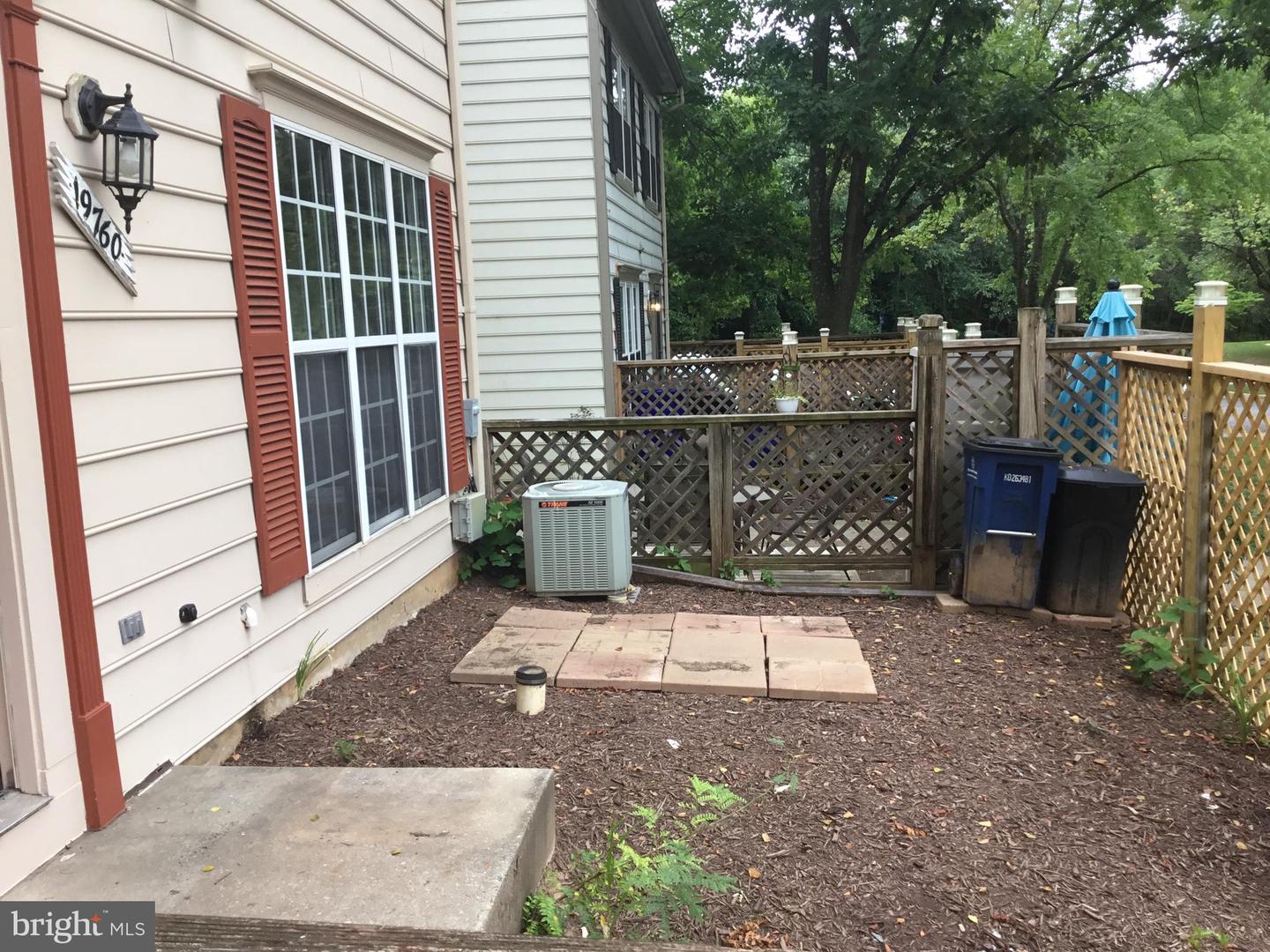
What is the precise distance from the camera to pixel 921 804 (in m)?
3.33

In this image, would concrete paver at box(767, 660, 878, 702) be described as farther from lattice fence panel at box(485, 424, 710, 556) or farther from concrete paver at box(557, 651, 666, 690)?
A: lattice fence panel at box(485, 424, 710, 556)

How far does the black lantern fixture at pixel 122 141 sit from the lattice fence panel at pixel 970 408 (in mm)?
4953

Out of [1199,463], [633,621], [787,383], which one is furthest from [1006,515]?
[787,383]

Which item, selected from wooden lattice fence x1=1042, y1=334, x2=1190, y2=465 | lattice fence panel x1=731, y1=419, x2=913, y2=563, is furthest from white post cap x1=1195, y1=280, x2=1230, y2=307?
lattice fence panel x1=731, y1=419, x2=913, y2=563

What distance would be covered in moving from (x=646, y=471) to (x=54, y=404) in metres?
4.37

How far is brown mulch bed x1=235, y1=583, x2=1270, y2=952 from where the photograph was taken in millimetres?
2740

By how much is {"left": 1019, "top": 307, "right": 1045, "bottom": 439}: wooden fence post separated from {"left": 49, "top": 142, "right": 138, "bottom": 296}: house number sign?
203 inches

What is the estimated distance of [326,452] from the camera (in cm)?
425

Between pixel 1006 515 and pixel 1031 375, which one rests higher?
pixel 1031 375

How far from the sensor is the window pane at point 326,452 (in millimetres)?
4074

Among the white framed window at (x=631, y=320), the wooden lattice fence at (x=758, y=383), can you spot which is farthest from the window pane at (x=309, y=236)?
the wooden lattice fence at (x=758, y=383)

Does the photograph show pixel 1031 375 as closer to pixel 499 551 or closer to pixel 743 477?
pixel 743 477

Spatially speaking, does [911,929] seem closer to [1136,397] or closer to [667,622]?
[667,622]

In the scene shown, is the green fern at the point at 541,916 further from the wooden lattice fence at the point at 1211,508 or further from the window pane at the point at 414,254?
the window pane at the point at 414,254
